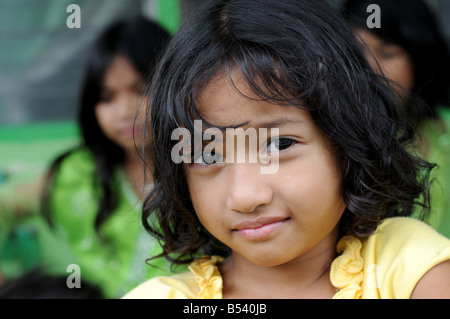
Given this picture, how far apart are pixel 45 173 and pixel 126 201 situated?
0.56m

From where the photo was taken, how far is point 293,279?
4.22 ft

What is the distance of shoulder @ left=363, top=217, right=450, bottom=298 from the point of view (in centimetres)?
111

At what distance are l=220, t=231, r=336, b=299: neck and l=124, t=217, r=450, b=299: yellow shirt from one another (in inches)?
1.5

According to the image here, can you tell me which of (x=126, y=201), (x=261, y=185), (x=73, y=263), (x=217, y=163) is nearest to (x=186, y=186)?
(x=217, y=163)

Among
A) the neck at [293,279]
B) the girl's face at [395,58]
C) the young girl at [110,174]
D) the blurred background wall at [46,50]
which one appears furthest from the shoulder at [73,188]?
the neck at [293,279]

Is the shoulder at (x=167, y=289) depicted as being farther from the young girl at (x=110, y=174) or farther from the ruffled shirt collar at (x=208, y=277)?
the young girl at (x=110, y=174)

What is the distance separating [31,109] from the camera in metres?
2.99

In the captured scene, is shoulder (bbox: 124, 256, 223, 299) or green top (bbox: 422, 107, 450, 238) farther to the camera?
green top (bbox: 422, 107, 450, 238)

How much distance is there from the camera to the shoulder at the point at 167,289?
4.29ft

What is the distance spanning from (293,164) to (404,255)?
0.95 ft

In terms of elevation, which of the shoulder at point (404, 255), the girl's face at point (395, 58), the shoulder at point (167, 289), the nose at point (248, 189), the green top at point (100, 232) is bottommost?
the green top at point (100, 232)

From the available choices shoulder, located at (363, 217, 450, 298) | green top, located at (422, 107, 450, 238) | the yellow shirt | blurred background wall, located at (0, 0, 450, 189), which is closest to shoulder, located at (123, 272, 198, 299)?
the yellow shirt

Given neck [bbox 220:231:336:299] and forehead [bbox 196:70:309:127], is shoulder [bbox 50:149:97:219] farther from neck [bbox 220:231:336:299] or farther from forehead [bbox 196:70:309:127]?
forehead [bbox 196:70:309:127]

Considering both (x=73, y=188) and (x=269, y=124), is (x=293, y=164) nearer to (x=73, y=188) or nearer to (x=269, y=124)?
(x=269, y=124)
